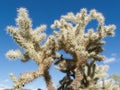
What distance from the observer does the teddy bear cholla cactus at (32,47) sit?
318 inches

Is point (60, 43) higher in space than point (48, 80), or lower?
higher

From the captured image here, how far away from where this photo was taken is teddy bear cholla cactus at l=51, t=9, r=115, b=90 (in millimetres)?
8070

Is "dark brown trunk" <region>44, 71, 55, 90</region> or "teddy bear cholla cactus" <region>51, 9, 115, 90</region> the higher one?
"teddy bear cholla cactus" <region>51, 9, 115, 90</region>

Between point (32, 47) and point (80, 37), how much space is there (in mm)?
1253

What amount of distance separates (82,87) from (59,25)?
7.25 ft

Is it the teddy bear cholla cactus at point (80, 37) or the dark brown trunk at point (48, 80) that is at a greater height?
the teddy bear cholla cactus at point (80, 37)

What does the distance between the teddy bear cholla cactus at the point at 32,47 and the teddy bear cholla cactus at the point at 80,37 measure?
0.38 m

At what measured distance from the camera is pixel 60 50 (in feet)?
28.4

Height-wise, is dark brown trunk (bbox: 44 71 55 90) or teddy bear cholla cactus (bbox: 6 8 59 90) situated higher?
teddy bear cholla cactus (bbox: 6 8 59 90)

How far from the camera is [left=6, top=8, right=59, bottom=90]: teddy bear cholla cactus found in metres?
8.07

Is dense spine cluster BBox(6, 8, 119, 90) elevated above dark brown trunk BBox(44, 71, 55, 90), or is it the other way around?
dense spine cluster BBox(6, 8, 119, 90)

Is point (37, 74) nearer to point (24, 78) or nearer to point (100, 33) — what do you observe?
point (24, 78)

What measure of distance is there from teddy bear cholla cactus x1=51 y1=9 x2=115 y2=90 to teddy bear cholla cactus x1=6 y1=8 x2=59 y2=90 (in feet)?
1.23

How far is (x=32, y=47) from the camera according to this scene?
823 cm
